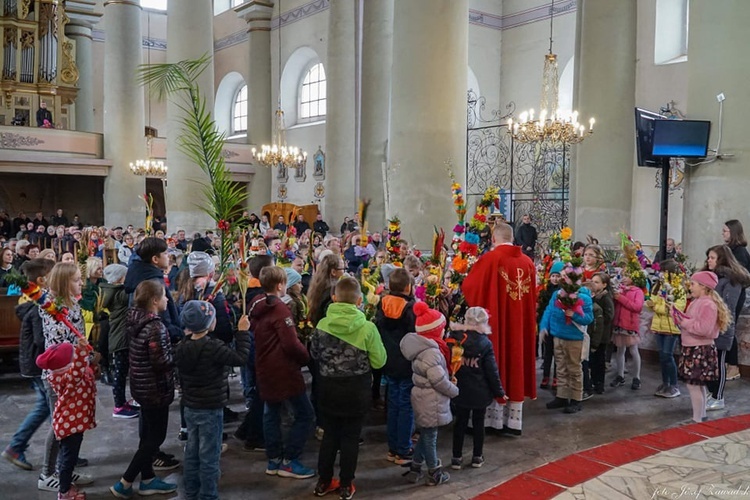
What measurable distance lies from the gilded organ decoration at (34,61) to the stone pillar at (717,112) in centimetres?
2277

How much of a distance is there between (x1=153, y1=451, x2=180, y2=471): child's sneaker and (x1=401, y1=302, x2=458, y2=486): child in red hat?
72.2 inches

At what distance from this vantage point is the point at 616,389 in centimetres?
724

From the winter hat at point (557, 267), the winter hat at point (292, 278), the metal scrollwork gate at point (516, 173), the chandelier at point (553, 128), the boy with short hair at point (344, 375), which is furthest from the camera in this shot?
the metal scrollwork gate at point (516, 173)

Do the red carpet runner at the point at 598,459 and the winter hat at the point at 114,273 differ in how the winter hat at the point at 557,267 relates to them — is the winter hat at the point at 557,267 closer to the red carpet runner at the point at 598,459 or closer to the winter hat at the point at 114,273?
the red carpet runner at the point at 598,459

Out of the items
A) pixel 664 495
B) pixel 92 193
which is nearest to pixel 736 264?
pixel 664 495

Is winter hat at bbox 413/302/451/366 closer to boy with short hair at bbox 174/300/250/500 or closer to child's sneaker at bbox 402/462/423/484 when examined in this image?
child's sneaker at bbox 402/462/423/484

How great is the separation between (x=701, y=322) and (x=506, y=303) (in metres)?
1.76

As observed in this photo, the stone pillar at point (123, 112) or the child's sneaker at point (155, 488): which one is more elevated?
the stone pillar at point (123, 112)

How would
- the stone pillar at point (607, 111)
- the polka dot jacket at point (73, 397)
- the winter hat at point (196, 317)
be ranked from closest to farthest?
the winter hat at point (196, 317), the polka dot jacket at point (73, 397), the stone pillar at point (607, 111)

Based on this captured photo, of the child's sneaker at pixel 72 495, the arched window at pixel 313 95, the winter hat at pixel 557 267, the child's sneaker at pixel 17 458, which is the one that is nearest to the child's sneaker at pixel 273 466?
the child's sneaker at pixel 72 495

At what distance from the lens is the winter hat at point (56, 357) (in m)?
4.16

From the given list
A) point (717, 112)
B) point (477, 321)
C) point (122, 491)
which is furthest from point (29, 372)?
point (717, 112)

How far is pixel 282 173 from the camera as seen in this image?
25844mm

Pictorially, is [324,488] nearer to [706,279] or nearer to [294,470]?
[294,470]
